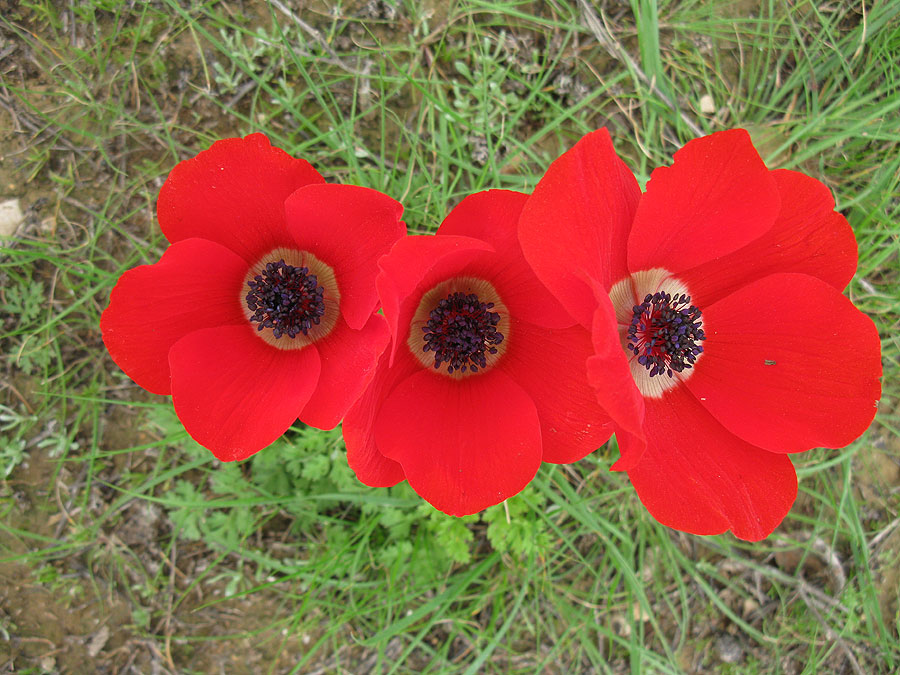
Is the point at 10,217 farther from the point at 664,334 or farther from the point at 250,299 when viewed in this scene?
the point at 664,334

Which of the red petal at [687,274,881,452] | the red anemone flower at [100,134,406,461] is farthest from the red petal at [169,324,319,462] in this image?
the red petal at [687,274,881,452]

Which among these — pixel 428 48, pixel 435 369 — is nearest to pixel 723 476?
pixel 435 369

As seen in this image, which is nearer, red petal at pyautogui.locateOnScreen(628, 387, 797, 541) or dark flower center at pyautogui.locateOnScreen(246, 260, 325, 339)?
red petal at pyautogui.locateOnScreen(628, 387, 797, 541)

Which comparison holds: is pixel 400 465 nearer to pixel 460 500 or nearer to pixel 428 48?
pixel 460 500

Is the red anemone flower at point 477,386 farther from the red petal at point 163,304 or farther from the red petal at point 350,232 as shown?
the red petal at point 163,304

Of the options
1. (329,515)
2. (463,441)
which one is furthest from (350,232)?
(329,515)

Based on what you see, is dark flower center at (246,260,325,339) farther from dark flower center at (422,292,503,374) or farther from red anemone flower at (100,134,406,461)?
dark flower center at (422,292,503,374)
